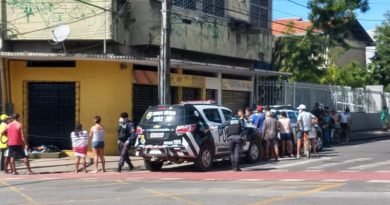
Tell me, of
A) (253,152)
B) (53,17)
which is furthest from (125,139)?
(53,17)

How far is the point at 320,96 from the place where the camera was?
124ft

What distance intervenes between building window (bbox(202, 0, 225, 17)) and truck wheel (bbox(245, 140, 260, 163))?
8.68m

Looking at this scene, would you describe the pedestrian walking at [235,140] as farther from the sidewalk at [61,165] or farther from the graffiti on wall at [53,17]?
the graffiti on wall at [53,17]

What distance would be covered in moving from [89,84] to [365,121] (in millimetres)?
23433

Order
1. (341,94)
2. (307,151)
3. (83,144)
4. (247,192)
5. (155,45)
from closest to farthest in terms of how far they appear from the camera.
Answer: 1. (247,192)
2. (83,144)
3. (307,151)
4. (155,45)
5. (341,94)

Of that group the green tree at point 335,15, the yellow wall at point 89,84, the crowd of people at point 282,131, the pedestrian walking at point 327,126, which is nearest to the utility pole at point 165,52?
the yellow wall at point 89,84

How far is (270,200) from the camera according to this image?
40.2ft

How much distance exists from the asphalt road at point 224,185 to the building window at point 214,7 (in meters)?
9.44

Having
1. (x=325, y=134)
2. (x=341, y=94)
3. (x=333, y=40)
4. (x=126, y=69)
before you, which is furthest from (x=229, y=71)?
(x=341, y=94)

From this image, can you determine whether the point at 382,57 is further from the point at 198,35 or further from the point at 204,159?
the point at 204,159

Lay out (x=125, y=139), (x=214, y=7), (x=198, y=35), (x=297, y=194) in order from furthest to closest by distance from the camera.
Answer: (x=214, y=7), (x=198, y=35), (x=125, y=139), (x=297, y=194)

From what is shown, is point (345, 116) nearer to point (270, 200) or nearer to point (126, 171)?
point (126, 171)

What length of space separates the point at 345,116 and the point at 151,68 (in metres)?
10.3

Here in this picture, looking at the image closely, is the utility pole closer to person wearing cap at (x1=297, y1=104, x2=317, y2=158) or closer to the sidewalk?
the sidewalk
